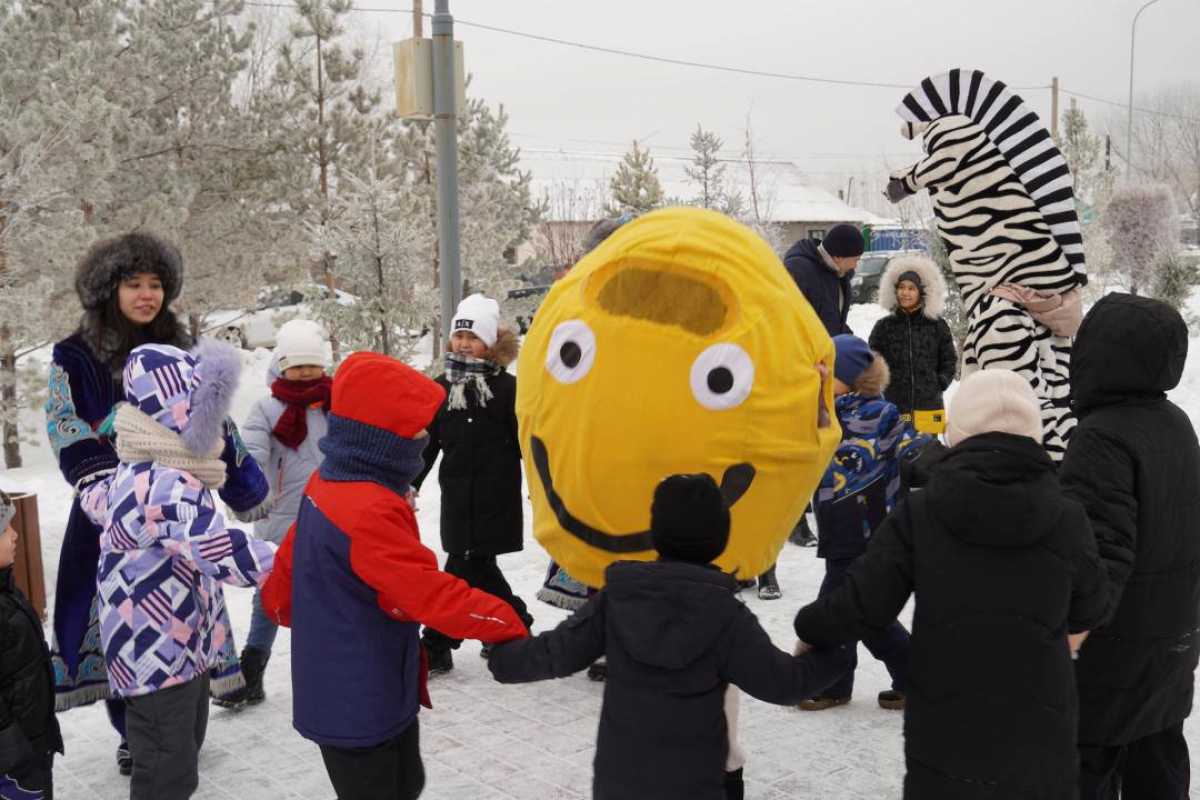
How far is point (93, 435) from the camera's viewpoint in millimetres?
4059

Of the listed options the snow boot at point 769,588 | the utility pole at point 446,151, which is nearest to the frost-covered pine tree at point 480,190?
the utility pole at point 446,151

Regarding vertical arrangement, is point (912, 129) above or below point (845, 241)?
above

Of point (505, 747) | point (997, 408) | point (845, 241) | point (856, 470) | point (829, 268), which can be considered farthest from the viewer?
point (829, 268)

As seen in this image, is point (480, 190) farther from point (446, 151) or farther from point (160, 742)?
point (160, 742)

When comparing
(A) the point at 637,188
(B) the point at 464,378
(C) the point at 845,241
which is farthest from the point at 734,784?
(A) the point at 637,188

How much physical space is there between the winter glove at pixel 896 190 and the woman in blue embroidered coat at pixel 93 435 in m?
3.34

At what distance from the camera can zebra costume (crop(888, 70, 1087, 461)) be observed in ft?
16.0

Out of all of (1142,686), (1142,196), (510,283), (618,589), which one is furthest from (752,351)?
(1142,196)

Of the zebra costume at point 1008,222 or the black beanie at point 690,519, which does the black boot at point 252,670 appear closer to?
the black beanie at point 690,519

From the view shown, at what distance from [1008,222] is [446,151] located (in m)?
4.51

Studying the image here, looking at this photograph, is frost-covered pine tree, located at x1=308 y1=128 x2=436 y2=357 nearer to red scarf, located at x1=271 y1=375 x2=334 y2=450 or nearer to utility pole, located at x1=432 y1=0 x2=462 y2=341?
utility pole, located at x1=432 y1=0 x2=462 y2=341

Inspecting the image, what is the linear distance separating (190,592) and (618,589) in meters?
1.63

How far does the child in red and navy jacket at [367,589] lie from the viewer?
300cm

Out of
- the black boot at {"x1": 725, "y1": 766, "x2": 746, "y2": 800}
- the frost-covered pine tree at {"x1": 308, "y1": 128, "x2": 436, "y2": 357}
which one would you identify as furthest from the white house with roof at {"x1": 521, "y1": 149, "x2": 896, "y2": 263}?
the black boot at {"x1": 725, "y1": 766, "x2": 746, "y2": 800}
